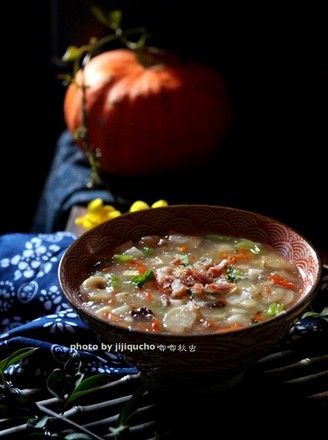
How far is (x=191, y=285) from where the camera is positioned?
1.29 meters

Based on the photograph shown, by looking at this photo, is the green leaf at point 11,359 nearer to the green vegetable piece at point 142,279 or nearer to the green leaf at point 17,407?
the green leaf at point 17,407

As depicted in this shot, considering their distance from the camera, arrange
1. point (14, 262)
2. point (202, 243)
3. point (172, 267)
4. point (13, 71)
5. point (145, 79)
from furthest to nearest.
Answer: point (13, 71)
point (145, 79)
point (14, 262)
point (202, 243)
point (172, 267)

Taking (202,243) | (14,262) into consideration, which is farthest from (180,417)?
(14,262)

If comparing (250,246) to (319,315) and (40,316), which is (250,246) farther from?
(40,316)

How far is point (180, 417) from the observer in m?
1.18

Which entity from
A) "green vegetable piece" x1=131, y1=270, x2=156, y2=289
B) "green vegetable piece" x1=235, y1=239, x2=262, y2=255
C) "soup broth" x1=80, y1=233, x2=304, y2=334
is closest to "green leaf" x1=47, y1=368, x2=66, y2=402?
"soup broth" x1=80, y1=233, x2=304, y2=334

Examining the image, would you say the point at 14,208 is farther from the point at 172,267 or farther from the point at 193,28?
the point at 172,267

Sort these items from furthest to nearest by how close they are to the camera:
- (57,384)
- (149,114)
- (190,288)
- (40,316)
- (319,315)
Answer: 1. (149,114)
2. (40,316)
3. (319,315)
4. (190,288)
5. (57,384)

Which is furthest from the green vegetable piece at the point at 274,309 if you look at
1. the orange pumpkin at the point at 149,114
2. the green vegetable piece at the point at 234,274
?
the orange pumpkin at the point at 149,114

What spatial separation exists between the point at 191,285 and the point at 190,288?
11 millimetres

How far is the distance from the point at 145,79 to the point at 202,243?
1.11 meters

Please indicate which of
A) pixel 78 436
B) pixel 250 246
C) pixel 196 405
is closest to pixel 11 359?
pixel 78 436

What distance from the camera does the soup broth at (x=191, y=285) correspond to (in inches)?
47.4

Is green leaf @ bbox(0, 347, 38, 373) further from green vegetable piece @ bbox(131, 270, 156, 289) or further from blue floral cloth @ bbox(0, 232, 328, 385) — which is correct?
green vegetable piece @ bbox(131, 270, 156, 289)
